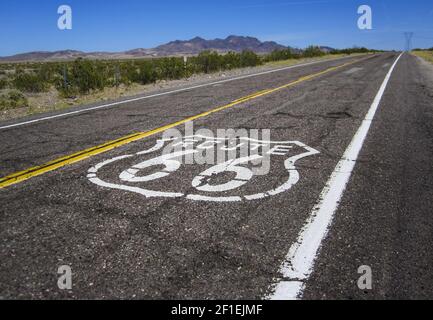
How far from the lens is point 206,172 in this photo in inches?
168

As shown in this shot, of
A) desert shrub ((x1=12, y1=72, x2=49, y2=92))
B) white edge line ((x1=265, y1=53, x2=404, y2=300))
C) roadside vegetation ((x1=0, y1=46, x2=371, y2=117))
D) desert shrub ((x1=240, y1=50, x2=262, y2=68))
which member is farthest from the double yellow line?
desert shrub ((x1=240, y1=50, x2=262, y2=68))

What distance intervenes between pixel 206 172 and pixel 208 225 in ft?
4.40

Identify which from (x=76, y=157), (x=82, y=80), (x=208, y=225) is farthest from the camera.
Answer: (x=82, y=80)

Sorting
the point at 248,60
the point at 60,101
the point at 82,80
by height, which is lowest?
the point at 60,101

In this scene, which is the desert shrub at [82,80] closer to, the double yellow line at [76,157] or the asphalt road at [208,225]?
the double yellow line at [76,157]

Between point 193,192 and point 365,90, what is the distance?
33.2 feet

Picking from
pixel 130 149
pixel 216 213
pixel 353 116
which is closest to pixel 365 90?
pixel 353 116

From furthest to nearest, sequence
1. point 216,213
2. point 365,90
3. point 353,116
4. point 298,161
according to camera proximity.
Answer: point 365,90 < point 353,116 < point 298,161 < point 216,213

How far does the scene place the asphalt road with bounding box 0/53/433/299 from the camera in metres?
2.26

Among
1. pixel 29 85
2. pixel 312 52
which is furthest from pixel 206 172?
pixel 312 52

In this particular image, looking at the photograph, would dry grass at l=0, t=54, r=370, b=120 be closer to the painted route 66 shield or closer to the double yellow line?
the double yellow line

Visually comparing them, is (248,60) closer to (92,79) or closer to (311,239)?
(92,79)
